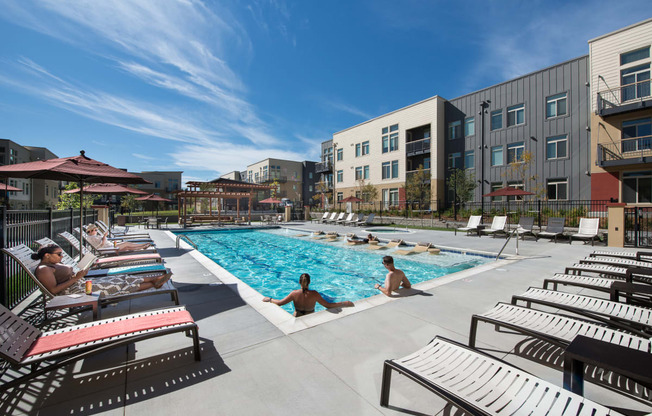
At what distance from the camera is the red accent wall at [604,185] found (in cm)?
A: 1678

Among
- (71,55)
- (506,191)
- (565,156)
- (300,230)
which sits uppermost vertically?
(71,55)

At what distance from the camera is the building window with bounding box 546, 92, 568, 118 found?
19.2 metres

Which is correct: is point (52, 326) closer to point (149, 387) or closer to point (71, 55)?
point (149, 387)

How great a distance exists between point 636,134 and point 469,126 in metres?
10.3

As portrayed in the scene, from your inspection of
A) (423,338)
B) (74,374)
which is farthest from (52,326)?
(423,338)

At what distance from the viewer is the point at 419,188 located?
25000 mm

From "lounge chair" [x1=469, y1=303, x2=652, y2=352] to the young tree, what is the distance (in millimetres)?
20952

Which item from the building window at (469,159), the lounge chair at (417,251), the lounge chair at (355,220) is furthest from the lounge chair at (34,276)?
the building window at (469,159)

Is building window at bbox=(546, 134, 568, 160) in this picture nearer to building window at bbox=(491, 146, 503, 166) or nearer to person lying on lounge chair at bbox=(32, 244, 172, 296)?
building window at bbox=(491, 146, 503, 166)

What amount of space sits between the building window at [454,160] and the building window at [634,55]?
10.9 meters

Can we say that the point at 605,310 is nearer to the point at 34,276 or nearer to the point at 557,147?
the point at 34,276

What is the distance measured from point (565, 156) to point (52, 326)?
25903 mm

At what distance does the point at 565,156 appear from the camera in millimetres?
19031

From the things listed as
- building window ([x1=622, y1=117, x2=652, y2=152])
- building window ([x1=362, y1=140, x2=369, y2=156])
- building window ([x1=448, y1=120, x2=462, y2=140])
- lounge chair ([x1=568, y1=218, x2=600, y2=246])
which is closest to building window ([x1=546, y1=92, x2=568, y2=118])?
building window ([x1=622, y1=117, x2=652, y2=152])
